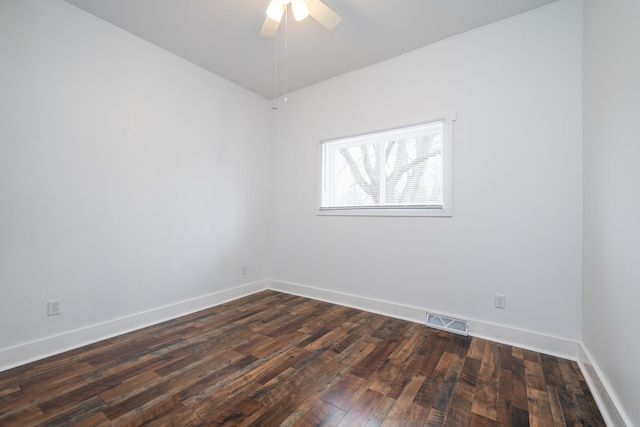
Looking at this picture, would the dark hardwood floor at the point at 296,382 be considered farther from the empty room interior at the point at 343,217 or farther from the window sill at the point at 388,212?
the window sill at the point at 388,212

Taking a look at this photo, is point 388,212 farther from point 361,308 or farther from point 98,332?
point 98,332

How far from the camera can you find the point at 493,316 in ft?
7.55

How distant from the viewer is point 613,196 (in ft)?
4.74

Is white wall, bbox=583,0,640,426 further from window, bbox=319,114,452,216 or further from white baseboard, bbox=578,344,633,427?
window, bbox=319,114,452,216

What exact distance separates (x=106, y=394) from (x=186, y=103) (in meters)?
2.64

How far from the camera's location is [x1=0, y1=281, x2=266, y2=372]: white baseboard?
6.13ft

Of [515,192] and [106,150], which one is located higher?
[106,150]

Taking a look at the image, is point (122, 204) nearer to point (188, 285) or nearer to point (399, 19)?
point (188, 285)

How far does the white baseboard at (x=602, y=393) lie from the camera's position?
4.16ft

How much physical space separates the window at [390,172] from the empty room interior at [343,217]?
0.02 metres

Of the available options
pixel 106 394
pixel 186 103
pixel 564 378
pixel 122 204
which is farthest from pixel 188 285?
pixel 564 378

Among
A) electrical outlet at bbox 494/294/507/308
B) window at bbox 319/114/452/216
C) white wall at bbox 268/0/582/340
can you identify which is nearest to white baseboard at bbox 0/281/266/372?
white wall at bbox 268/0/582/340

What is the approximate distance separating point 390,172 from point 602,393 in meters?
2.18

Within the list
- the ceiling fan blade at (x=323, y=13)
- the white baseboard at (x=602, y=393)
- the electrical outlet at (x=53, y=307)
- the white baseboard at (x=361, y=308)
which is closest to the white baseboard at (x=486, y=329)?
the white baseboard at (x=361, y=308)
